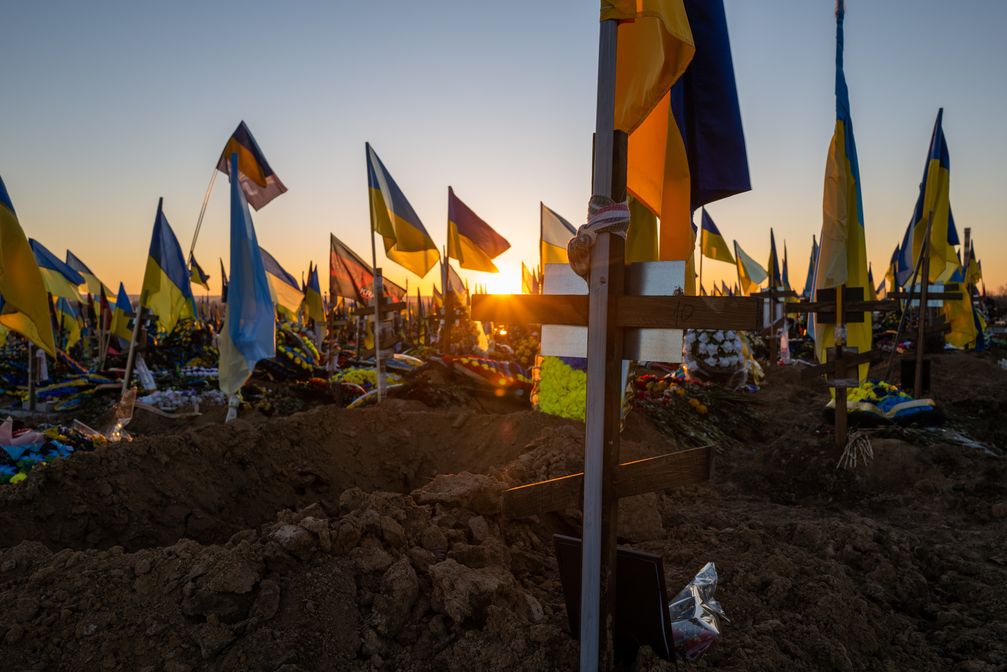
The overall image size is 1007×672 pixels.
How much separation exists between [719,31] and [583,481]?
253cm

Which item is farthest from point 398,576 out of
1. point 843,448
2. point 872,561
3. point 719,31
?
point 843,448

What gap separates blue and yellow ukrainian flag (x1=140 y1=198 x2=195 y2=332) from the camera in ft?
27.8

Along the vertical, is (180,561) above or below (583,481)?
below

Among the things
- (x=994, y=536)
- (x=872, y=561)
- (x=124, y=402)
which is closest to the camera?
(x=872, y=561)

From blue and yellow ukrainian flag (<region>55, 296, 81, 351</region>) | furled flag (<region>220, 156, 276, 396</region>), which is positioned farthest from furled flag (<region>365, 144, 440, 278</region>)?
blue and yellow ukrainian flag (<region>55, 296, 81, 351</region>)

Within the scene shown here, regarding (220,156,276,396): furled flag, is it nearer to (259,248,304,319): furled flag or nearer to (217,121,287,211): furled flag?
(217,121,287,211): furled flag

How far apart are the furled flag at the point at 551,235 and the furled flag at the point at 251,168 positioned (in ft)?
21.4

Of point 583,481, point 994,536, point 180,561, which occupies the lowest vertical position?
point 994,536

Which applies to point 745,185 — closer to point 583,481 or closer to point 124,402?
point 583,481

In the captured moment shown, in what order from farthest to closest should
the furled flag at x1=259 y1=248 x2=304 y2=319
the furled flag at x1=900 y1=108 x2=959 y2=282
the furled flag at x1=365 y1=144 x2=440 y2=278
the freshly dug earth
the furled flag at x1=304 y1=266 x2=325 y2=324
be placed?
the furled flag at x1=304 y1=266 x2=325 y2=324
the furled flag at x1=259 y1=248 x2=304 y2=319
the furled flag at x1=900 y1=108 x2=959 y2=282
the furled flag at x1=365 y1=144 x2=440 y2=278
the freshly dug earth

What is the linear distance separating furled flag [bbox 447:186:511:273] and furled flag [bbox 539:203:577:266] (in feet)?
3.57

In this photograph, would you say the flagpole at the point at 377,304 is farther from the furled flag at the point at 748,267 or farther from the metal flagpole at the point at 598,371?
the furled flag at the point at 748,267

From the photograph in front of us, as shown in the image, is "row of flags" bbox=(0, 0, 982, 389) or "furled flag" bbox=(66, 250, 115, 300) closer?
"row of flags" bbox=(0, 0, 982, 389)

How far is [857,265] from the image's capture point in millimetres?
6746
